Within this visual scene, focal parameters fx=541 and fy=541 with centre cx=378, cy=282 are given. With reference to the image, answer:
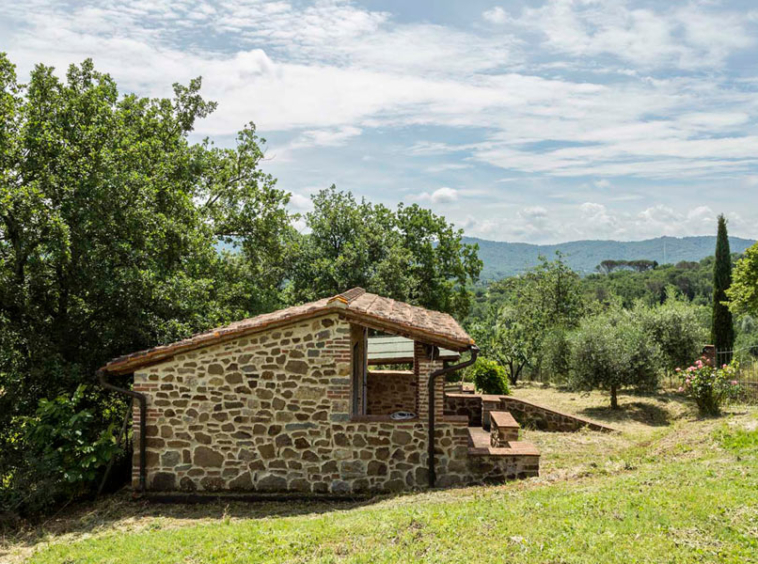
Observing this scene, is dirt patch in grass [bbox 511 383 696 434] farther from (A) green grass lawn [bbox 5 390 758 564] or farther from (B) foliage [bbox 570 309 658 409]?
(A) green grass lawn [bbox 5 390 758 564]

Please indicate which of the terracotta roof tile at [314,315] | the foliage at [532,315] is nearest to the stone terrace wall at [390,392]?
the terracotta roof tile at [314,315]

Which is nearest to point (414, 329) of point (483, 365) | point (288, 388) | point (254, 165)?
point (288, 388)

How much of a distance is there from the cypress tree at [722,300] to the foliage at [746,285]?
78 cm

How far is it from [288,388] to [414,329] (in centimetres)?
262

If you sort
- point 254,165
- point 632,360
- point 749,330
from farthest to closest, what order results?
point 749,330 → point 254,165 → point 632,360

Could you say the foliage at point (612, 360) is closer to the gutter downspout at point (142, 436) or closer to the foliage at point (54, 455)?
the gutter downspout at point (142, 436)

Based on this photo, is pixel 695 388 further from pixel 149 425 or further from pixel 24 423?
pixel 24 423

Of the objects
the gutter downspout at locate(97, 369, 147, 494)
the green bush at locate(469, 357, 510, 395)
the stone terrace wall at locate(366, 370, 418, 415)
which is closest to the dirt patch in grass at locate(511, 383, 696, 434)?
the green bush at locate(469, 357, 510, 395)

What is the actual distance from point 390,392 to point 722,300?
2011cm

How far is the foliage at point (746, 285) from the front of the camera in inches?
907

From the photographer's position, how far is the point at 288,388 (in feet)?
33.4

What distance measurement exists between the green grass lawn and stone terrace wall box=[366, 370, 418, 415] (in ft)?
17.5

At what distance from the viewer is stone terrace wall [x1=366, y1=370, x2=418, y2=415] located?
50.4 ft

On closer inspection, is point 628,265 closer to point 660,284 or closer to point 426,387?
point 660,284
